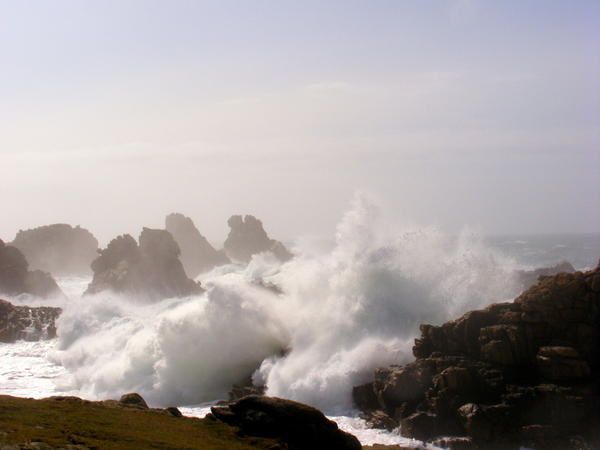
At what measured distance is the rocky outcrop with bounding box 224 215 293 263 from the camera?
493ft

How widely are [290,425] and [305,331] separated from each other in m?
19.6

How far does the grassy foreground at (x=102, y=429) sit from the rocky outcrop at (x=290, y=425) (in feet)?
2.18

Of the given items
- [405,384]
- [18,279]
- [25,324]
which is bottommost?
[405,384]

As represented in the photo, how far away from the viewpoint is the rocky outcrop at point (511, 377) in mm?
29000

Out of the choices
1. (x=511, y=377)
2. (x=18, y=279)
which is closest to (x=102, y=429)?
(x=511, y=377)

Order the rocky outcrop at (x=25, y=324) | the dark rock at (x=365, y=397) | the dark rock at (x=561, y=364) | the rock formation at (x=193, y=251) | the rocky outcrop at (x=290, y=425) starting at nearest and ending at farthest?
1. the rocky outcrop at (x=290, y=425)
2. the dark rock at (x=561, y=364)
3. the dark rock at (x=365, y=397)
4. the rocky outcrop at (x=25, y=324)
5. the rock formation at (x=193, y=251)

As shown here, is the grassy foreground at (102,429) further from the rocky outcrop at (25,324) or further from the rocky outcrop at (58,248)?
the rocky outcrop at (58,248)

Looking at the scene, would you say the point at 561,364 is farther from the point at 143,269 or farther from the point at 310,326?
the point at 143,269

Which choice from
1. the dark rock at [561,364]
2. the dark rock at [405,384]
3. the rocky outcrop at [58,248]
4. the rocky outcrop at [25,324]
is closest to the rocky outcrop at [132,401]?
the dark rock at [405,384]

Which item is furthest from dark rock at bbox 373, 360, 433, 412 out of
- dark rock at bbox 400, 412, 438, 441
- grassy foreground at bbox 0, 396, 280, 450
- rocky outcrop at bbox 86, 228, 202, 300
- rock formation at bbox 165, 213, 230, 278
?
rock formation at bbox 165, 213, 230, 278

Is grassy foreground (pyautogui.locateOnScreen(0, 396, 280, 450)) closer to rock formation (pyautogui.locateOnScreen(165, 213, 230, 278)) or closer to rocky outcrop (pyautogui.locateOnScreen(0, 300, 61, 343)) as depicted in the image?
rocky outcrop (pyautogui.locateOnScreen(0, 300, 61, 343))

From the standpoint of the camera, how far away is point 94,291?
313 feet

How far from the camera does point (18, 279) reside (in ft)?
335

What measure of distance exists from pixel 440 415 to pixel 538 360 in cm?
562
